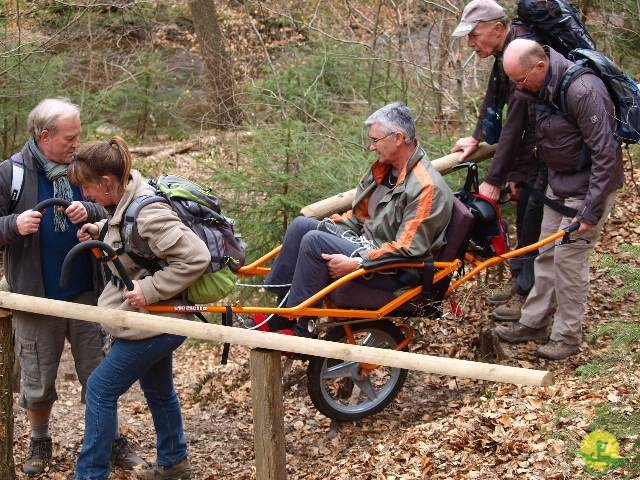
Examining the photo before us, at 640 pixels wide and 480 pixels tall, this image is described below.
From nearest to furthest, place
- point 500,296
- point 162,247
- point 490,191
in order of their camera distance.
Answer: point 162,247 < point 490,191 < point 500,296

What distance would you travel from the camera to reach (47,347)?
510 cm

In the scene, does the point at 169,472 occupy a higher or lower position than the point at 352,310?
lower

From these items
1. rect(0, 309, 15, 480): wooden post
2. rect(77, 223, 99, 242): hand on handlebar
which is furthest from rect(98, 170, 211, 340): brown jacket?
rect(0, 309, 15, 480): wooden post

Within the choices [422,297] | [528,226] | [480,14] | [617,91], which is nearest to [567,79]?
[617,91]

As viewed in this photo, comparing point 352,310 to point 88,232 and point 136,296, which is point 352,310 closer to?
point 136,296

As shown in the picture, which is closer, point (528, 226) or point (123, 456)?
point (123, 456)

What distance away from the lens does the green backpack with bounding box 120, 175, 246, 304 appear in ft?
14.5

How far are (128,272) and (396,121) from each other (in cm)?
182

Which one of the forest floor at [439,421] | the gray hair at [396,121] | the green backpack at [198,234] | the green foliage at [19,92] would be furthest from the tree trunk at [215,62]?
the green backpack at [198,234]

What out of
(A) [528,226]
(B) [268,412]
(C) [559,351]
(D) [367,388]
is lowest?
(D) [367,388]

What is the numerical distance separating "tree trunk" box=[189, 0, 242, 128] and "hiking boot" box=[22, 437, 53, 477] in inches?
198

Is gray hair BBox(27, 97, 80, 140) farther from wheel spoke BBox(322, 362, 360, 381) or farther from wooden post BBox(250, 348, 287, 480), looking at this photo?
wheel spoke BBox(322, 362, 360, 381)

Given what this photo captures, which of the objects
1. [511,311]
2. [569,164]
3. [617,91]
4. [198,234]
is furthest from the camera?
[511,311]

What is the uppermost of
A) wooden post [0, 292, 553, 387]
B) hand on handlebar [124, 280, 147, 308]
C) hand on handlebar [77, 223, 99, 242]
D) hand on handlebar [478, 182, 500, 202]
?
hand on handlebar [77, 223, 99, 242]
